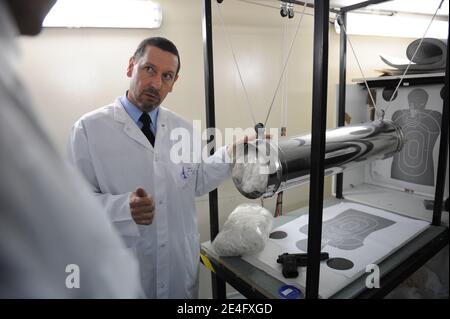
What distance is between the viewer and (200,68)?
4.57 feet

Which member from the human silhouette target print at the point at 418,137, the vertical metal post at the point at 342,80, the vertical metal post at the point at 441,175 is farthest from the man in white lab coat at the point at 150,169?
the human silhouette target print at the point at 418,137

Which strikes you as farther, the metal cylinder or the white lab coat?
the white lab coat

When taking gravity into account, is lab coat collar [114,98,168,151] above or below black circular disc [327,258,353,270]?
above

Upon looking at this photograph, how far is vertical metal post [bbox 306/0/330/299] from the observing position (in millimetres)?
641

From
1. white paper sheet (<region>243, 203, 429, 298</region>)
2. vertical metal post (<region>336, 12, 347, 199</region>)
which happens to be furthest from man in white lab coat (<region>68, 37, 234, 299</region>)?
vertical metal post (<region>336, 12, 347, 199</region>)

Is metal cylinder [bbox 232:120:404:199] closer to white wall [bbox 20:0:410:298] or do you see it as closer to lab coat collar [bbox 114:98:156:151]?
lab coat collar [bbox 114:98:156:151]

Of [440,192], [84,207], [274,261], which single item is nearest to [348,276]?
[274,261]

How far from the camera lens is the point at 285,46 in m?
1.66

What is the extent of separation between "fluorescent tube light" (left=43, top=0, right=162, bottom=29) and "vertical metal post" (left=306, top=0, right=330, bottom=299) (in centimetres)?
82

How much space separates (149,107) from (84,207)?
89 cm

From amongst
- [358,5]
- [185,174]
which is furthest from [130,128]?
[358,5]

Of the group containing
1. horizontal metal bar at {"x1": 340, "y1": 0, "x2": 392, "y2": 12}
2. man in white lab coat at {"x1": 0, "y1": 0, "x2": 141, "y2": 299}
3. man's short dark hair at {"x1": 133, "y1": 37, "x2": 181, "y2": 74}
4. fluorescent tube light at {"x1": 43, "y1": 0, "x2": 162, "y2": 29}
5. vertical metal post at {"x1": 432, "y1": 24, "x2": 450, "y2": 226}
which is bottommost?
vertical metal post at {"x1": 432, "y1": 24, "x2": 450, "y2": 226}

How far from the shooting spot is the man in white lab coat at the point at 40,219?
7.4 inches

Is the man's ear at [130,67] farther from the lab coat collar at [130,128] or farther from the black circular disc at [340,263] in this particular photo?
the black circular disc at [340,263]
